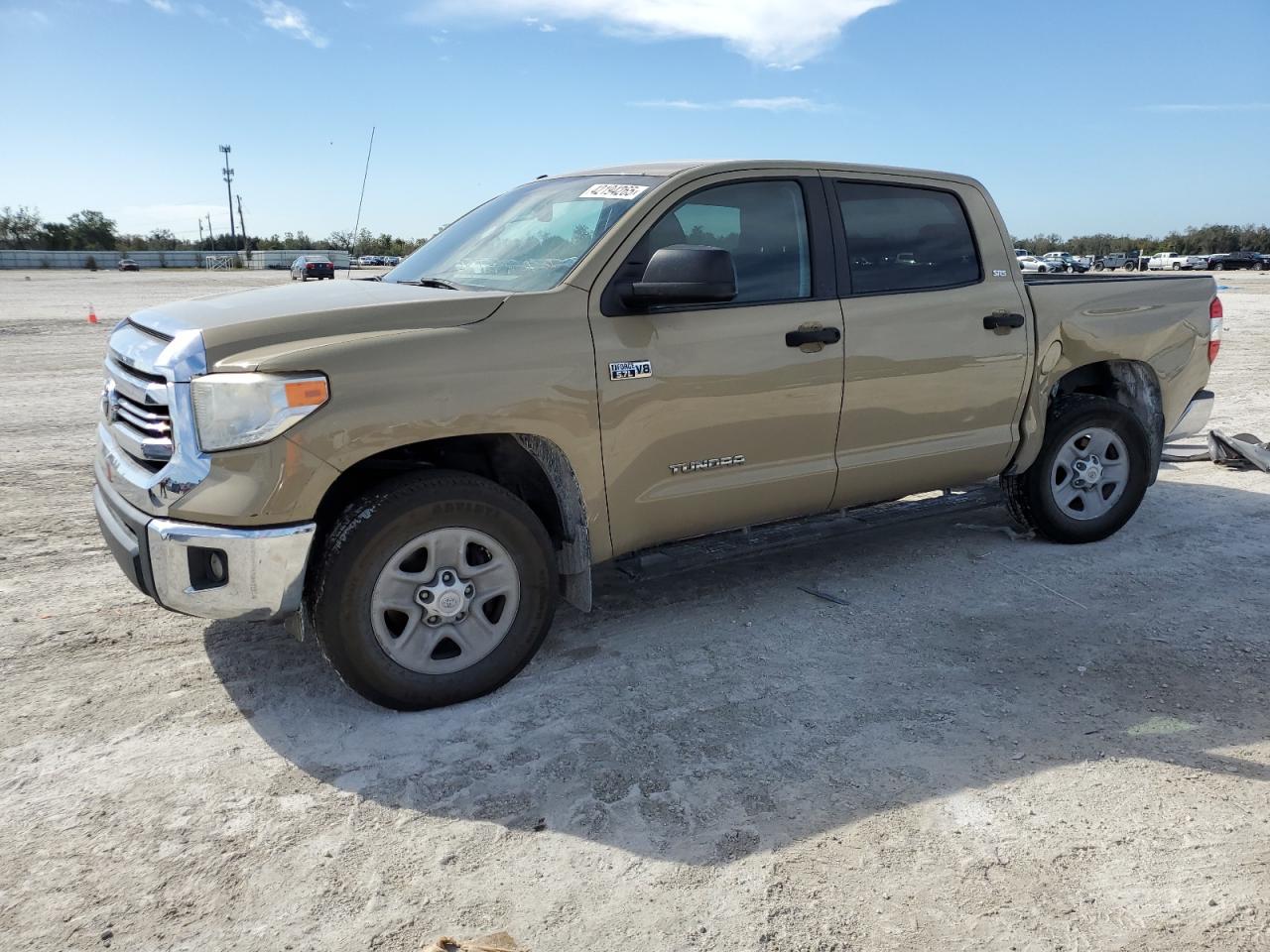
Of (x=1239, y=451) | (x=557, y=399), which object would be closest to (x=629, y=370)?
(x=557, y=399)

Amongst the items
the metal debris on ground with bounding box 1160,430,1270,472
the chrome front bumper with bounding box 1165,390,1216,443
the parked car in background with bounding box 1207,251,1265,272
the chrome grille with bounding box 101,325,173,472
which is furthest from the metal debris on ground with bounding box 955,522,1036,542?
the parked car in background with bounding box 1207,251,1265,272

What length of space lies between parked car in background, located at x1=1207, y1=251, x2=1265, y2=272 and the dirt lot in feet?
223

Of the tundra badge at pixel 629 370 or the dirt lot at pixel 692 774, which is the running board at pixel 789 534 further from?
the tundra badge at pixel 629 370

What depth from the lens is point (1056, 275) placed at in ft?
19.4

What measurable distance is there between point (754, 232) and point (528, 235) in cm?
100

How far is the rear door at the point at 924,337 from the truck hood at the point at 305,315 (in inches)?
69.7

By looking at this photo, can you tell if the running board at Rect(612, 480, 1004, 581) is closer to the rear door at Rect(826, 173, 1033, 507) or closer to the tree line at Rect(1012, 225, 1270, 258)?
the rear door at Rect(826, 173, 1033, 507)

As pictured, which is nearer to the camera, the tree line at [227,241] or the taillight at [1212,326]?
the taillight at [1212,326]

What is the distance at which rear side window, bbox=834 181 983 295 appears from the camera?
4.53m

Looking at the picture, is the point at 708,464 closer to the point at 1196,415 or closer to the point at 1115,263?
the point at 1196,415

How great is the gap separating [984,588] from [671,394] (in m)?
2.11

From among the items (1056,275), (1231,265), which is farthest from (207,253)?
(1056,275)

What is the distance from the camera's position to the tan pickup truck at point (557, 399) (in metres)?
3.21

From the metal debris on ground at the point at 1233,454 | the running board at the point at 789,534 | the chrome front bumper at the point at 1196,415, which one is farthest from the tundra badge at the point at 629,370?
the metal debris on ground at the point at 1233,454
